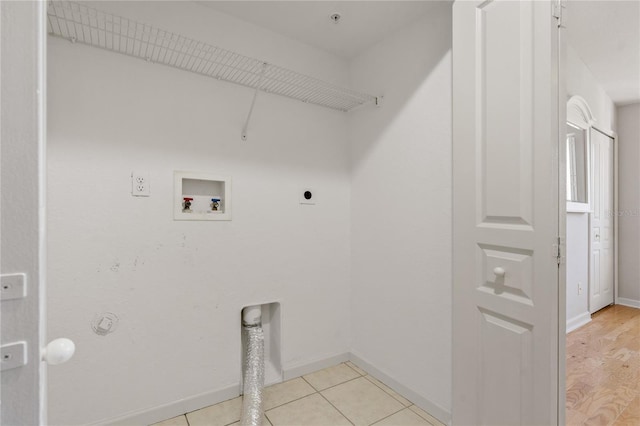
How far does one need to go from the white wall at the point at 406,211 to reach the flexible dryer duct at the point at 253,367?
74cm

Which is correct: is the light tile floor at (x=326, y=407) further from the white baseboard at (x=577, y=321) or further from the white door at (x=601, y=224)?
the white door at (x=601, y=224)

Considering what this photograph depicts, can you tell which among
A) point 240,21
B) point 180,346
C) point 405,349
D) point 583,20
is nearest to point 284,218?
point 180,346

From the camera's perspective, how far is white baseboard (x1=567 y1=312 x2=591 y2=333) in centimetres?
270

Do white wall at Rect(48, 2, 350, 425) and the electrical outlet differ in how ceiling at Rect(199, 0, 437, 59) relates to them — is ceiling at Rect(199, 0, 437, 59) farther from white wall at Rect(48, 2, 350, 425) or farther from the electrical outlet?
the electrical outlet

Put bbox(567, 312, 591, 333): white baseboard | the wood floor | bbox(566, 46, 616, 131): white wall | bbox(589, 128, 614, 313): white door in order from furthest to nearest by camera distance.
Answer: bbox(589, 128, 614, 313): white door, bbox(567, 312, 591, 333): white baseboard, bbox(566, 46, 616, 131): white wall, the wood floor

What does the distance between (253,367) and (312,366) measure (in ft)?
1.70

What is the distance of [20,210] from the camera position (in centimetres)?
55

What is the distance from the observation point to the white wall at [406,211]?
64.1 inches

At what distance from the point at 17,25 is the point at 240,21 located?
4.97 ft

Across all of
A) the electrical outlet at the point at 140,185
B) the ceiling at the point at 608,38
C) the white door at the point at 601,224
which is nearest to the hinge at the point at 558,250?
the ceiling at the point at 608,38

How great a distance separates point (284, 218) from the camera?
1996mm

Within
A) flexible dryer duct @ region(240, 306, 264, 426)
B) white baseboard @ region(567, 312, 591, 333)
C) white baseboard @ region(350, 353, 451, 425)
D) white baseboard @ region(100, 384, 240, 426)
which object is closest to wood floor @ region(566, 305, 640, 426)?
white baseboard @ region(567, 312, 591, 333)

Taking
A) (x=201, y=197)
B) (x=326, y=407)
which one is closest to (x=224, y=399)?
(x=326, y=407)

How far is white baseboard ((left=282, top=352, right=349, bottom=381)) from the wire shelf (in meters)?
1.79
